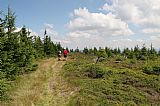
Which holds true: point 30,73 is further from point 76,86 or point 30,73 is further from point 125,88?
point 125,88

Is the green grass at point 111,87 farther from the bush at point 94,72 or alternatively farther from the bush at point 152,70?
the bush at point 152,70

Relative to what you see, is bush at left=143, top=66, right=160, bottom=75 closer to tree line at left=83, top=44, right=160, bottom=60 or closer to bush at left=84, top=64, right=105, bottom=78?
bush at left=84, top=64, right=105, bottom=78

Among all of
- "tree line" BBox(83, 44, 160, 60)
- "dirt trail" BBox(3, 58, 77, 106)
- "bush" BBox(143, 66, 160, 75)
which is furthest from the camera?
"tree line" BBox(83, 44, 160, 60)

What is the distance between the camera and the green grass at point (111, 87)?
72.2 ft

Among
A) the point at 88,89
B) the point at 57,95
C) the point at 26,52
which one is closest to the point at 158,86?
the point at 88,89

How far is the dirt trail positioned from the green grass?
3.09 feet

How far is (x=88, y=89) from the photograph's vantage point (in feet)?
80.8

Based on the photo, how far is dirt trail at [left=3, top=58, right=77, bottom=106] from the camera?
69.2 ft

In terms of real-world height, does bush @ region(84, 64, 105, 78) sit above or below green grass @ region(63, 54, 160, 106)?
above

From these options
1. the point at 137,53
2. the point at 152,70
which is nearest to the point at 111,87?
the point at 152,70

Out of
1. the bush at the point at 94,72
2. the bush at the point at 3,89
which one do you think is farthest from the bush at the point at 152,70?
the bush at the point at 3,89

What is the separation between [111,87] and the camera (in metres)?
25.6

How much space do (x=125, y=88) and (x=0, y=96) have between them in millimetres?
11538

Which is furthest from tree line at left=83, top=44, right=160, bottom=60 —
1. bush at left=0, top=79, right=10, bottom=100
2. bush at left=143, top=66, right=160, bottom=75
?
bush at left=0, top=79, right=10, bottom=100
